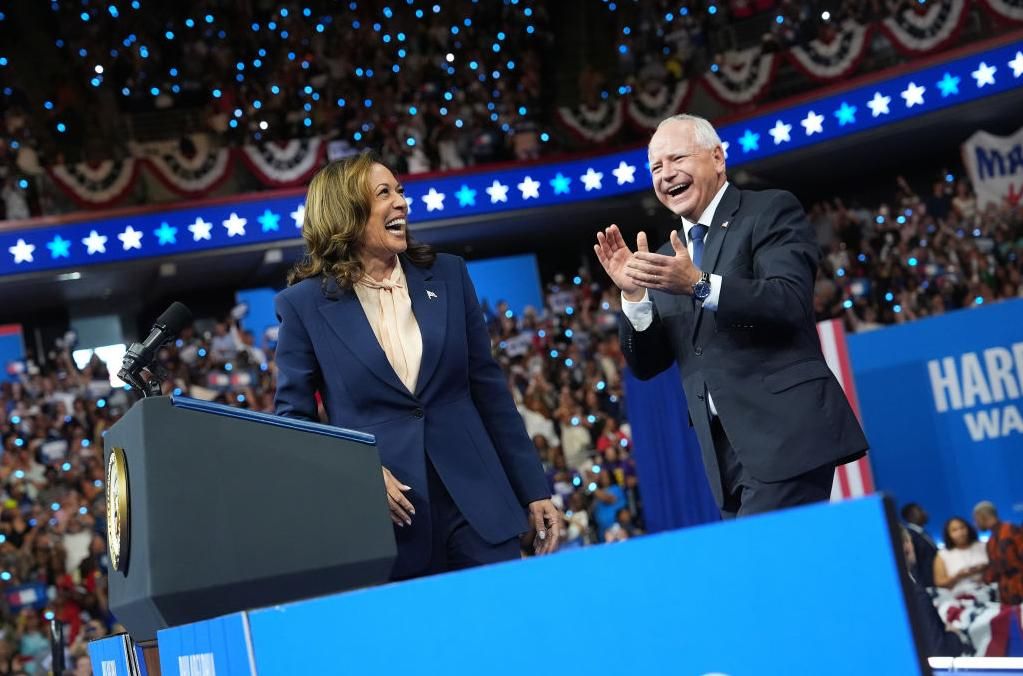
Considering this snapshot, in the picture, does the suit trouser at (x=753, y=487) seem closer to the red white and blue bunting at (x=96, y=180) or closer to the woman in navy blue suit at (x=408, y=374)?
the woman in navy blue suit at (x=408, y=374)

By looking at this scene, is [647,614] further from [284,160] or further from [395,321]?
[284,160]

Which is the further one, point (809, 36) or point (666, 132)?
point (809, 36)

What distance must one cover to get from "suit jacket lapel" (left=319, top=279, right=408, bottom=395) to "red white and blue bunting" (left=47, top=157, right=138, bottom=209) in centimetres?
953

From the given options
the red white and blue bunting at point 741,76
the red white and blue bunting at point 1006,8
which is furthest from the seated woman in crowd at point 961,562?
the red white and blue bunting at point 741,76

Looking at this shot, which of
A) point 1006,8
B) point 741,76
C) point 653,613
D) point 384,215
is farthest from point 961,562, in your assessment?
point 741,76

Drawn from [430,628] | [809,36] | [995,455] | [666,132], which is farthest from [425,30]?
[430,628]

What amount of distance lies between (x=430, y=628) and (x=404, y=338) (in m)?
1.13

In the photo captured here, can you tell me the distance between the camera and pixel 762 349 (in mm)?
2178

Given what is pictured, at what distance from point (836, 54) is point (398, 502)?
10.1m

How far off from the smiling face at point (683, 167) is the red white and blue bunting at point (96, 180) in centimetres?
957

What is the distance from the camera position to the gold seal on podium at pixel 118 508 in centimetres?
162

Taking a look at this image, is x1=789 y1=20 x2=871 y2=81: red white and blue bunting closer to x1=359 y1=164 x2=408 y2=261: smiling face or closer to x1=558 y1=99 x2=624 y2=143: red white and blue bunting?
x1=558 y1=99 x2=624 y2=143: red white and blue bunting

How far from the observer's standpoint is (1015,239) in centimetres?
945

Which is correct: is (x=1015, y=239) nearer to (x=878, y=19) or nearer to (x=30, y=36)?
(x=878, y=19)
